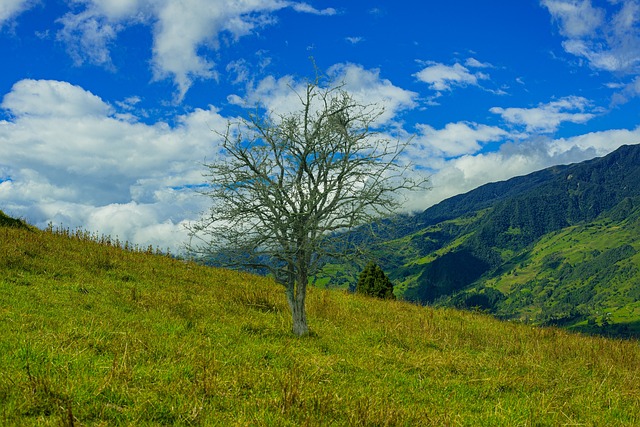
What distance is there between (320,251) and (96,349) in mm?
5868

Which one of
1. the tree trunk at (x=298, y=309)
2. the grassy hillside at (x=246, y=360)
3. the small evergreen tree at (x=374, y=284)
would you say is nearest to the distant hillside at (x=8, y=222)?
the grassy hillside at (x=246, y=360)

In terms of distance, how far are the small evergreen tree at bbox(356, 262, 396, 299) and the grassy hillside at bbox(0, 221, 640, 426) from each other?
25.2 ft

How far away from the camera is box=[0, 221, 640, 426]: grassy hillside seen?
6.56 metres

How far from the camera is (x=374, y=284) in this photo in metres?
27.8

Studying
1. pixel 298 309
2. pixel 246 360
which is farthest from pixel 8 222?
pixel 246 360

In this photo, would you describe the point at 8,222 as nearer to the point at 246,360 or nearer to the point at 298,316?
the point at 298,316

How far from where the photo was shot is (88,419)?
19.3 ft

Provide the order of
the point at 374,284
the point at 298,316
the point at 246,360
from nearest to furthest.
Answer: the point at 246,360 < the point at 298,316 < the point at 374,284

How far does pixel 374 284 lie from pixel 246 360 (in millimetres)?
18800

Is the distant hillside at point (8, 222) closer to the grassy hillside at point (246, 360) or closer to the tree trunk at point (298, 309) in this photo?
the grassy hillside at point (246, 360)

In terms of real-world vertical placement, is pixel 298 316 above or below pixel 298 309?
below

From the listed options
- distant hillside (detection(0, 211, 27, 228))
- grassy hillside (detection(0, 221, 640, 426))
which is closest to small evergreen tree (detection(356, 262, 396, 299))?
grassy hillside (detection(0, 221, 640, 426))

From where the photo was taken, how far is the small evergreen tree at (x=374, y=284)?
2738 centimetres

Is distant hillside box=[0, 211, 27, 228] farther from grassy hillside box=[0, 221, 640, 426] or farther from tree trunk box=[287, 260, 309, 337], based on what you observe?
tree trunk box=[287, 260, 309, 337]
